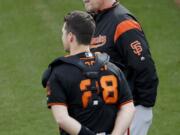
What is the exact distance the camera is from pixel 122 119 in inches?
176

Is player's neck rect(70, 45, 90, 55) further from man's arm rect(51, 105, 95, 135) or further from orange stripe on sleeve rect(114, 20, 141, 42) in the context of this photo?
orange stripe on sleeve rect(114, 20, 141, 42)

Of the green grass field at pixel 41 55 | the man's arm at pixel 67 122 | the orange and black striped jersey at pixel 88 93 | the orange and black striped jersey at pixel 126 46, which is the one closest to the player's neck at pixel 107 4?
the orange and black striped jersey at pixel 126 46

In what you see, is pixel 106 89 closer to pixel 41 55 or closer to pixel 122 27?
pixel 122 27

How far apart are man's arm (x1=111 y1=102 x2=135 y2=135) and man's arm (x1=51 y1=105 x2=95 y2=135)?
0.25 meters

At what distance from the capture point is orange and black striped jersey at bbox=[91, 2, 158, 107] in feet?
17.8

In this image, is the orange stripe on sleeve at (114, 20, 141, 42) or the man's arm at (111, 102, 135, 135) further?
the orange stripe on sleeve at (114, 20, 141, 42)

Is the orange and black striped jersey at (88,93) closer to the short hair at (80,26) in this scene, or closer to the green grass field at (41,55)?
the short hair at (80,26)

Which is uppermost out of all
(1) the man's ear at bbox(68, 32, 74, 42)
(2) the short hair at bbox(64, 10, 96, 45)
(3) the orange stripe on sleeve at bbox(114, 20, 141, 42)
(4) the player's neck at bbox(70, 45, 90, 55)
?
(2) the short hair at bbox(64, 10, 96, 45)

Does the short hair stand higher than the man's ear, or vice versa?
the short hair

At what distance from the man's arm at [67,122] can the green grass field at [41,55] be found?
3.62 meters

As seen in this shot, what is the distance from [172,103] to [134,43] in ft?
11.5

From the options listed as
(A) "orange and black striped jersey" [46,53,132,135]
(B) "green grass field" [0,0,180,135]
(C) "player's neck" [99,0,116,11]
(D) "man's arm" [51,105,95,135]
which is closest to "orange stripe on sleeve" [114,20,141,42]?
(C) "player's neck" [99,0,116,11]

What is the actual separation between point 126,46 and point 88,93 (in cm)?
116

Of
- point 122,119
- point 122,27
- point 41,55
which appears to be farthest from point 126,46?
point 41,55
